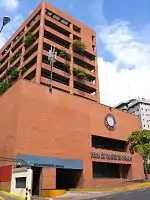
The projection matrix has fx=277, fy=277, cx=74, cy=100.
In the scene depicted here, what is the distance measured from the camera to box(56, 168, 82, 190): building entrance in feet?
165

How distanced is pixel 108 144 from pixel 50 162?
2048 centimetres

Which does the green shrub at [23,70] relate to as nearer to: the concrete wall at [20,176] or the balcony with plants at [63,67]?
the balcony with plants at [63,67]

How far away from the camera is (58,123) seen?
49469mm

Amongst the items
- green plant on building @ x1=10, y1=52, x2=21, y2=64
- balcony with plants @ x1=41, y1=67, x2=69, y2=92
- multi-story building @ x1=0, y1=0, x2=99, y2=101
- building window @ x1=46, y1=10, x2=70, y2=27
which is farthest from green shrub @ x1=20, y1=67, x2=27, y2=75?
building window @ x1=46, y1=10, x2=70, y2=27

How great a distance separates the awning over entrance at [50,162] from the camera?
43.0 meters

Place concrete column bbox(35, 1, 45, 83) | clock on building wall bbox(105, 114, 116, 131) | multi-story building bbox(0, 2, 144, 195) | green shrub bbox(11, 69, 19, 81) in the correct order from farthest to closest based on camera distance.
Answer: green shrub bbox(11, 69, 19, 81) < concrete column bbox(35, 1, 45, 83) < clock on building wall bbox(105, 114, 116, 131) < multi-story building bbox(0, 2, 144, 195)

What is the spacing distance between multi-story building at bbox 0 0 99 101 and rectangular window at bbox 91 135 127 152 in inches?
704

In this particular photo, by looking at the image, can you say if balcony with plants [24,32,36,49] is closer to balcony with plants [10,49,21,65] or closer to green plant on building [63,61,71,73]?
balcony with plants [10,49,21,65]

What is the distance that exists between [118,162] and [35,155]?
21.9m

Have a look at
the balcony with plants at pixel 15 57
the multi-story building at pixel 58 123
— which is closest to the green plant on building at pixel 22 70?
the multi-story building at pixel 58 123

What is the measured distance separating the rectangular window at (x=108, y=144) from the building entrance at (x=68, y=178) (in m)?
9.15

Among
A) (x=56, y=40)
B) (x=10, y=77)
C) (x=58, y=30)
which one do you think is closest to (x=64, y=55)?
(x=56, y=40)

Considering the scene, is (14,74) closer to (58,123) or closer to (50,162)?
(58,123)

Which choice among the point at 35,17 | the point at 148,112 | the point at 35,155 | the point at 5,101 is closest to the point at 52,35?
the point at 35,17
